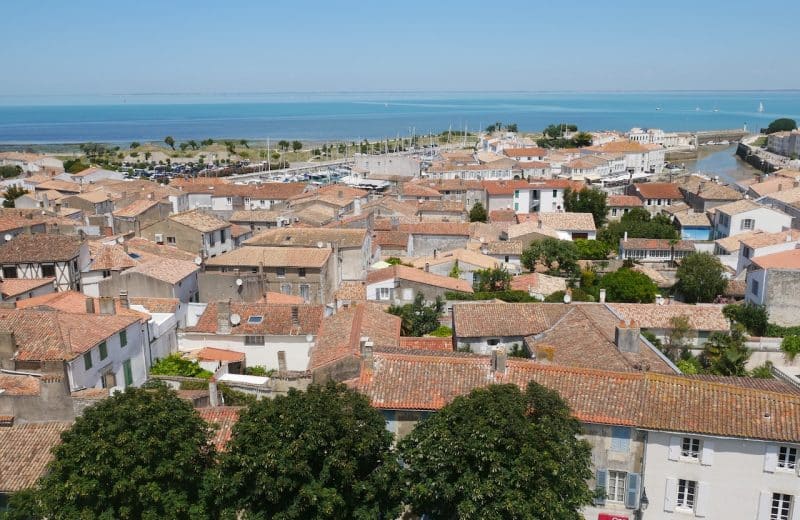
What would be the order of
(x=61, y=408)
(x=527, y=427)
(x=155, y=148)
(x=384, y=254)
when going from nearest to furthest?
(x=527, y=427), (x=61, y=408), (x=384, y=254), (x=155, y=148)

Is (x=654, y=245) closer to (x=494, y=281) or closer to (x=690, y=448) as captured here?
(x=494, y=281)

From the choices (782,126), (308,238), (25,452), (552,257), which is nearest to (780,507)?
(25,452)

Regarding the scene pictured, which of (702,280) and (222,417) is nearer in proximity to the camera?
(222,417)

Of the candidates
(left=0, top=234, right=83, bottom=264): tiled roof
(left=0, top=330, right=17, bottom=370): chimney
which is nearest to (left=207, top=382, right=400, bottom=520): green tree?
(left=0, top=330, right=17, bottom=370): chimney

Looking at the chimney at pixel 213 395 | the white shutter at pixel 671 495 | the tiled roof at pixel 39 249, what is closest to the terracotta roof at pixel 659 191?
the tiled roof at pixel 39 249

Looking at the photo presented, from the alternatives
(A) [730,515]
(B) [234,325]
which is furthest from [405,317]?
(A) [730,515]

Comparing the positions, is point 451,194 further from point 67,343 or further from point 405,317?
point 67,343

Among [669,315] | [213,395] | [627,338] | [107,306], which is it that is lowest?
[669,315]
